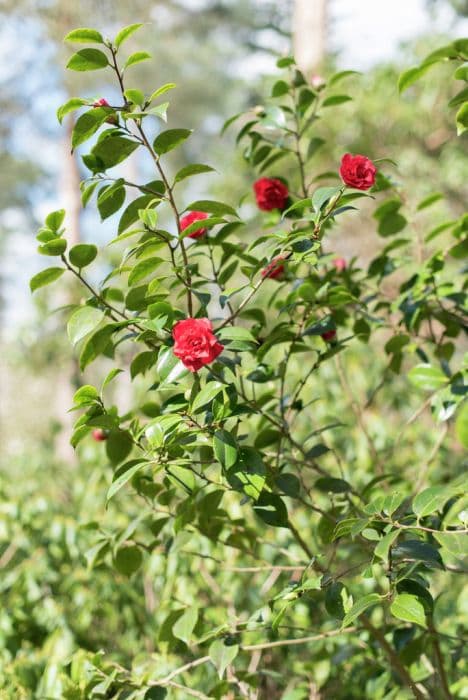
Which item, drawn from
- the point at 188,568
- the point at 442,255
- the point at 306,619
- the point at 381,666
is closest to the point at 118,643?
the point at 188,568

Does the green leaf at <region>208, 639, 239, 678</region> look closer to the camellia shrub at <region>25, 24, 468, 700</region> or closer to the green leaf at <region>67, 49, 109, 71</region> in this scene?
the camellia shrub at <region>25, 24, 468, 700</region>

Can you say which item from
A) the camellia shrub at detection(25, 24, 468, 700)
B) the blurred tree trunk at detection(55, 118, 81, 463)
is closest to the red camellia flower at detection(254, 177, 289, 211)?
the camellia shrub at detection(25, 24, 468, 700)

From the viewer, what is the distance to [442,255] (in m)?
1.33

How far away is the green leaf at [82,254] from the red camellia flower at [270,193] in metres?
0.42

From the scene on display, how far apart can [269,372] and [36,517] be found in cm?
107

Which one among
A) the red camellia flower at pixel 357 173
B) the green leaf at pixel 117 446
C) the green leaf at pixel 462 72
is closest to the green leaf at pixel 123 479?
the green leaf at pixel 117 446

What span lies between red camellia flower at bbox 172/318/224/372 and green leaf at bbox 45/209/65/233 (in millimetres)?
241

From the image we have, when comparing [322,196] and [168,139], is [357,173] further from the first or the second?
[168,139]

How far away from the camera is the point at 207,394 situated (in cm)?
96

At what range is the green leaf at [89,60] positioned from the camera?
995mm

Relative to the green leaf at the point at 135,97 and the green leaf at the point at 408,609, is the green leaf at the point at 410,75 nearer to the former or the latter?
the green leaf at the point at 135,97

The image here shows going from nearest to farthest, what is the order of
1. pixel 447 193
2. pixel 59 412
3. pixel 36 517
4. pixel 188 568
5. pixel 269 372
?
pixel 269 372 < pixel 188 568 < pixel 36 517 < pixel 447 193 < pixel 59 412

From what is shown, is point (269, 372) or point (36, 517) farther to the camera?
point (36, 517)

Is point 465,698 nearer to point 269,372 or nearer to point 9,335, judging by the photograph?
point 269,372
